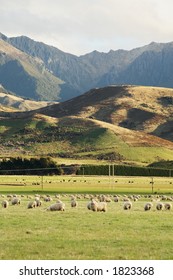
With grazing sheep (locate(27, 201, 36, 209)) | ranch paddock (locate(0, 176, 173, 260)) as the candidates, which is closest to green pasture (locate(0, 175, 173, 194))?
grazing sheep (locate(27, 201, 36, 209))

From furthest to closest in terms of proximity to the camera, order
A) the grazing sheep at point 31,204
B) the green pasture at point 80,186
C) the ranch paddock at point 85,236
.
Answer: the green pasture at point 80,186 < the grazing sheep at point 31,204 < the ranch paddock at point 85,236

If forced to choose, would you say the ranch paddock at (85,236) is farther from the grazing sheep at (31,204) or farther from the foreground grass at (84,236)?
the grazing sheep at (31,204)

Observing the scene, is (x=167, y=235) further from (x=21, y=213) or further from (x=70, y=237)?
(x=21, y=213)

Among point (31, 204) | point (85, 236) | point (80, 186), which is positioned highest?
point (80, 186)

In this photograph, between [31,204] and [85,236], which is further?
[31,204]

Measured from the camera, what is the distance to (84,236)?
25.5m

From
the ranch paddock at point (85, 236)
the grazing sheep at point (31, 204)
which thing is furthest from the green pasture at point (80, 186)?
the ranch paddock at point (85, 236)

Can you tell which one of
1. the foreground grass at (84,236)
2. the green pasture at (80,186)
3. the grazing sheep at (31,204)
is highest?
A: the green pasture at (80,186)

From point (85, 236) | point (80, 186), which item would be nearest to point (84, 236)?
point (85, 236)

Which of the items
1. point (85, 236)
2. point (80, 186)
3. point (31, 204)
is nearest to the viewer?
point (85, 236)

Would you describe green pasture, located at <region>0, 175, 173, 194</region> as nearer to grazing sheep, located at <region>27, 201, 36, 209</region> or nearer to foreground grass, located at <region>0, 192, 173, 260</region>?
grazing sheep, located at <region>27, 201, 36, 209</region>

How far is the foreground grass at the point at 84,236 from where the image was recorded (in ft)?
67.8

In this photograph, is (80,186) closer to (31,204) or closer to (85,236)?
(31,204)
